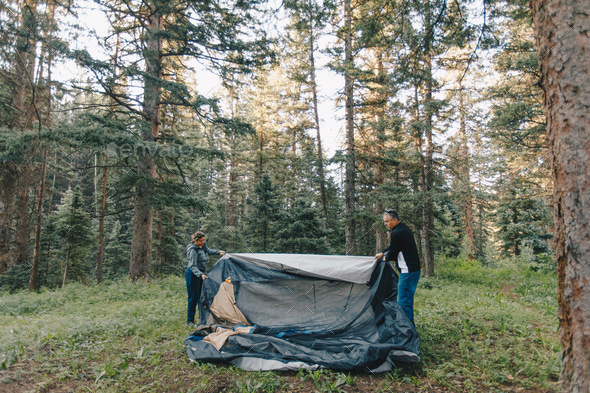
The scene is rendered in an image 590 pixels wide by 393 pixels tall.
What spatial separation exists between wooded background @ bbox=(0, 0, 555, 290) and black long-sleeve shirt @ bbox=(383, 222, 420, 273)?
107 inches

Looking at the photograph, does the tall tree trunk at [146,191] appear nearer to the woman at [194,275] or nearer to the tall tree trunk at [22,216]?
the woman at [194,275]

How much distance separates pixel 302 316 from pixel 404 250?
85.4 inches

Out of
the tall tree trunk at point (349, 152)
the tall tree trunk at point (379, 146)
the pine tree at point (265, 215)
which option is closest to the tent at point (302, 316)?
the tall tree trunk at point (349, 152)

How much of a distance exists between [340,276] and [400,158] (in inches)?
407

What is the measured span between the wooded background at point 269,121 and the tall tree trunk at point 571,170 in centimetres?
216

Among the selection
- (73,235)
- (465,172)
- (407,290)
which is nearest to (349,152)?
(465,172)

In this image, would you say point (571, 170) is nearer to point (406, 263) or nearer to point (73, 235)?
point (406, 263)

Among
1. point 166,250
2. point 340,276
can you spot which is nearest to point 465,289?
point 340,276

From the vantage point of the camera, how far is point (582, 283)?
2426 millimetres

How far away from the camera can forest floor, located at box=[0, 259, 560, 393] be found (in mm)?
3633

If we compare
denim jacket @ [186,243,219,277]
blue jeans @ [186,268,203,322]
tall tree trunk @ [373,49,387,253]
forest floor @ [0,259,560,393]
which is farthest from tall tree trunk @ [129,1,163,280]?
tall tree trunk @ [373,49,387,253]

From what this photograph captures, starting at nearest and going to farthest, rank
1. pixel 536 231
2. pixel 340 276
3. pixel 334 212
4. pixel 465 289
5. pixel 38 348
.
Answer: pixel 38 348 < pixel 340 276 < pixel 465 289 < pixel 536 231 < pixel 334 212

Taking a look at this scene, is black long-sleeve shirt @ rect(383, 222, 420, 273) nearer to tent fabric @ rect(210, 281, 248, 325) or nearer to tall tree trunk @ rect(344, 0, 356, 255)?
tent fabric @ rect(210, 281, 248, 325)

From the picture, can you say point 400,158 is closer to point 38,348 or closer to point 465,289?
point 465,289
